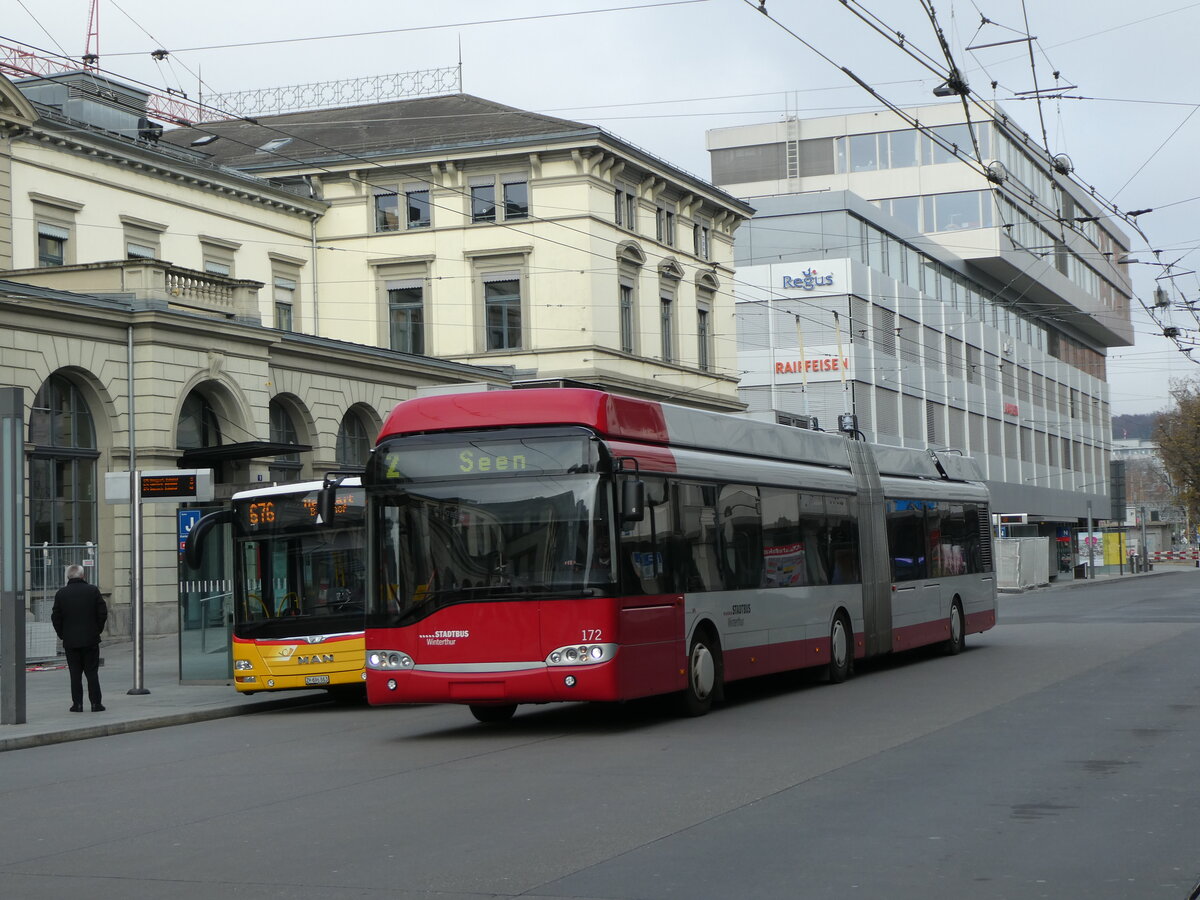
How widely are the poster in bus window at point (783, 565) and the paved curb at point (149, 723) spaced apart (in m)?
6.22

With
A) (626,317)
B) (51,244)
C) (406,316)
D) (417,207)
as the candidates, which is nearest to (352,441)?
(51,244)

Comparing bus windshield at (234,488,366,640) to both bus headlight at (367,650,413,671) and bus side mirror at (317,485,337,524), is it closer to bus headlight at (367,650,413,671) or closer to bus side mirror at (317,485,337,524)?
bus side mirror at (317,485,337,524)

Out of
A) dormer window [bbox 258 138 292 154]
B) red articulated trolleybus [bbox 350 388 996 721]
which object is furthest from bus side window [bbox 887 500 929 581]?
dormer window [bbox 258 138 292 154]

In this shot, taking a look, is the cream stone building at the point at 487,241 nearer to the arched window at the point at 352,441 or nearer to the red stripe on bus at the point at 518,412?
the arched window at the point at 352,441

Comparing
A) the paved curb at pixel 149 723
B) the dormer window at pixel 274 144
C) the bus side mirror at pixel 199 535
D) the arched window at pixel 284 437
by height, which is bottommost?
the paved curb at pixel 149 723

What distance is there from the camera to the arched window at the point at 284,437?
119 feet

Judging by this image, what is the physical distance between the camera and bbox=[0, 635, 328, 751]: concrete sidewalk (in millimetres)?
16422

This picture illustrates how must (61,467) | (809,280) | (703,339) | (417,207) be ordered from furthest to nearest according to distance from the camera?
1. (809,280)
2. (703,339)
3. (417,207)
4. (61,467)

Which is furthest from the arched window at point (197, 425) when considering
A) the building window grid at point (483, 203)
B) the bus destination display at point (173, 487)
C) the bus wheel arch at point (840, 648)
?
the building window grid at point (483, 203)

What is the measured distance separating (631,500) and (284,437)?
2406 cm

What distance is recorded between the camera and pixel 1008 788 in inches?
408

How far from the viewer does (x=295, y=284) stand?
1817 inches

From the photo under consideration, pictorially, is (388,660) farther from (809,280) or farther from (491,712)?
(809,280)

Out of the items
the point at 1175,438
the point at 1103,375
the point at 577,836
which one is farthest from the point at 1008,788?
the point at 1103,375
